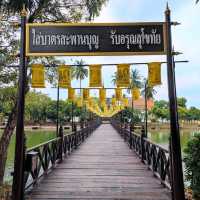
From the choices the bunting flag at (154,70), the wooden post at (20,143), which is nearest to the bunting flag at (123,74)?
the bunting flag at (154,70)

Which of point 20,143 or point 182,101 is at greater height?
point 182,101

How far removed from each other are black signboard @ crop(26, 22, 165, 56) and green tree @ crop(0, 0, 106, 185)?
5.07 meters

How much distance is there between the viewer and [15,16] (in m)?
12.2

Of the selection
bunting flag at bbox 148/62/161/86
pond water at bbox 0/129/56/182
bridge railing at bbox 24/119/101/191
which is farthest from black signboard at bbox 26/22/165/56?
pond water at bbox 0/129/56/182

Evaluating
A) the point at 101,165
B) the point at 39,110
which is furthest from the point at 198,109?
the point at 101,165

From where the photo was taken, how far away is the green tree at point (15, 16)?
11141 mm

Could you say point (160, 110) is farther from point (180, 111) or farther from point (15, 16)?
point (15, 16)

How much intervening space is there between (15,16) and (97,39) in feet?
24.8

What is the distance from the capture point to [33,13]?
11258 millimetres

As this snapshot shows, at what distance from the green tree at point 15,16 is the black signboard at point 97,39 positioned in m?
5.07

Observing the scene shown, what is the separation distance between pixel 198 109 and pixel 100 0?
106 metres

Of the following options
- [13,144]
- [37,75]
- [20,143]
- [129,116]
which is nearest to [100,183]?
[37,75]

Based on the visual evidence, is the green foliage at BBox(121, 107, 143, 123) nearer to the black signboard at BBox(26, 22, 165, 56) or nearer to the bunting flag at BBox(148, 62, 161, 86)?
the bunting flag at BBox(148, 62, 161, 86)

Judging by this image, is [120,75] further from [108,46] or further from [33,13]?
[33,13]
